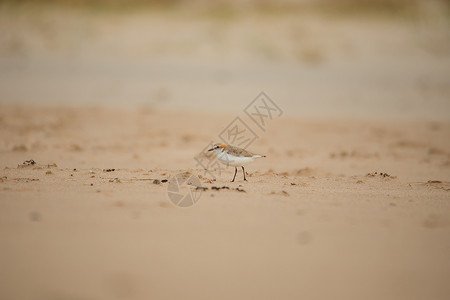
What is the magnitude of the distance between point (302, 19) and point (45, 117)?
1656cm

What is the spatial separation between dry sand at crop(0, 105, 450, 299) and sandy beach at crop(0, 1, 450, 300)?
0.8 inches

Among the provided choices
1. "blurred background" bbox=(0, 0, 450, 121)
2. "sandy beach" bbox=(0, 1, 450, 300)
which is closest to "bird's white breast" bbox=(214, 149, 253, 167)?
"sandy beach" bbox=(0, 1, 450, 300)

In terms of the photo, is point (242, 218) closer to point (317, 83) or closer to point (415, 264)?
point (415, 264)

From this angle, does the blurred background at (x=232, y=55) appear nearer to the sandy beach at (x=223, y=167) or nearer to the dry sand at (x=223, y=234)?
the sandy beach at (x=223, y=167)

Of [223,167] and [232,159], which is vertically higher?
[232,159]

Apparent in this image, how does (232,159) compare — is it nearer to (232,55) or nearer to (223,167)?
(223,167)

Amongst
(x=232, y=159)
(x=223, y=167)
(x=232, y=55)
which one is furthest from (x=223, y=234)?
(x=232, y=55)

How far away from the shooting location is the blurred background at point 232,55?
18.4m

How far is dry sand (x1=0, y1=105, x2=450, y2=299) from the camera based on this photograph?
164 inches

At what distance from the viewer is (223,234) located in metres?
5.02

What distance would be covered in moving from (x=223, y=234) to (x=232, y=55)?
1889cm

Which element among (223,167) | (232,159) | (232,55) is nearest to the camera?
(232,159)

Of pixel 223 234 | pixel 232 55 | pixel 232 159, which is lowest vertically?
pixel 223 234

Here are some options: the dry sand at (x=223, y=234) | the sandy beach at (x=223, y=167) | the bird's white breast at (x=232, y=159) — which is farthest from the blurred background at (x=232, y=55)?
the bird's white breast at (x=232, y=159)
